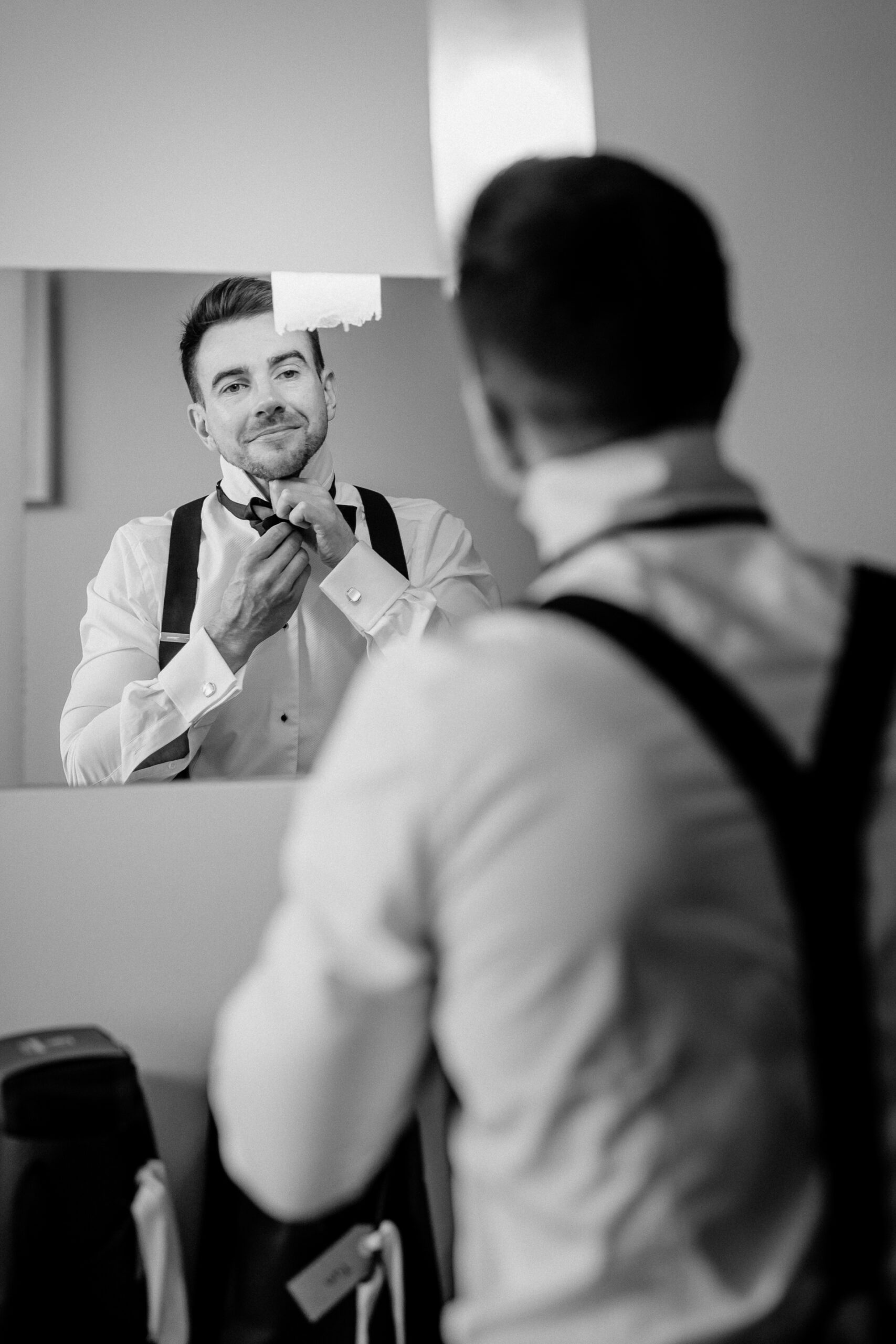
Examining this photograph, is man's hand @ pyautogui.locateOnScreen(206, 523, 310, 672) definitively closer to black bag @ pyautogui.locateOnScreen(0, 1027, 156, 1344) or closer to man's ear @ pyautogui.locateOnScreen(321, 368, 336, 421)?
man's ear @ pyautogui.locateOnScreen(321, 368, 336, 421)

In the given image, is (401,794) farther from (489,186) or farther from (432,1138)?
(432,1138)

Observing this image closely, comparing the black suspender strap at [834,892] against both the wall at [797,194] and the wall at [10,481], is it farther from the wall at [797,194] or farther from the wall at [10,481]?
the wall at [797,194]

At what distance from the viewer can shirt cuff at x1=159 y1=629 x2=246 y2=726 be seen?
208 cm

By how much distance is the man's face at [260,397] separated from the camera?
210 centimetres

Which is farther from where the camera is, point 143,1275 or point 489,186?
point 143,1275

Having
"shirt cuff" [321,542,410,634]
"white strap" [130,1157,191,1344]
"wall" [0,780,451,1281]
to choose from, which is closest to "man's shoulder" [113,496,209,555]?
"shirt cuff" [321,542,410,634]

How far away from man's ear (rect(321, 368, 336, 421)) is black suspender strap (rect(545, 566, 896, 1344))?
1.58 metres

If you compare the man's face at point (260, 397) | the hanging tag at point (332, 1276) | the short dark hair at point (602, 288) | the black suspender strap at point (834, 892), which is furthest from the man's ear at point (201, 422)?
the black suspender strap at point (834, 892)

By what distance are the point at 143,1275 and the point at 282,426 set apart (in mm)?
1331

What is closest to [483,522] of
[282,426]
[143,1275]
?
[282,426]

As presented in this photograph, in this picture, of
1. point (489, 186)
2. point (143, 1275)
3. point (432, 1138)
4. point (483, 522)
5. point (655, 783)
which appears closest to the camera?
point (655, 783)

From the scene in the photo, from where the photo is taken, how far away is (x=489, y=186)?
70cm

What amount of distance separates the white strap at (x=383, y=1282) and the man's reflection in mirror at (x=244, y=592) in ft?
2.45

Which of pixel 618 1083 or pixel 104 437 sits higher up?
pixel 104 437
